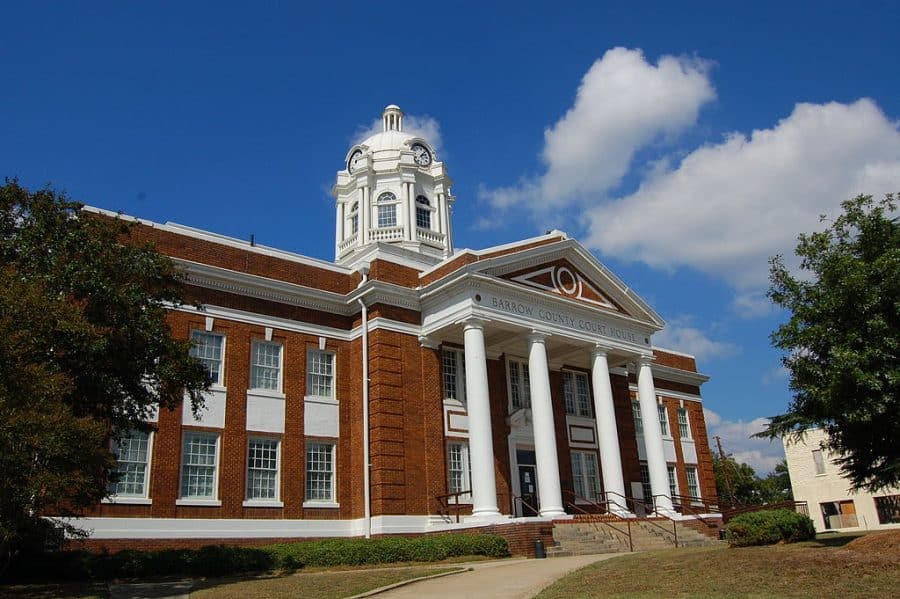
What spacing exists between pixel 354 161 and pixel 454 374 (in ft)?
60.6

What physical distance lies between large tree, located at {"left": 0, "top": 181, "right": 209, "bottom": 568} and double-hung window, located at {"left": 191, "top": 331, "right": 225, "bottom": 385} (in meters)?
7.19

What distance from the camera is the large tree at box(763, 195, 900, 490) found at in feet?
57.3

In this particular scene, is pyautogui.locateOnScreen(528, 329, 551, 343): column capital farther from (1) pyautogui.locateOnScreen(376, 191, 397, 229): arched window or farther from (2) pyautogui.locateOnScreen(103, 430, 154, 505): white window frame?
(1) pyautogui.locateOnScreen(376, 191, 397, 229): arched window

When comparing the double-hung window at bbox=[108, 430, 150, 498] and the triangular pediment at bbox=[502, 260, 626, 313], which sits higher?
the triangular pediment at bbox=[502, 260, 626, 313]

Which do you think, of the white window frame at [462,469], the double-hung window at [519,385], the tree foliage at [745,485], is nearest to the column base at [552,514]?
the white window frame at [462,469]

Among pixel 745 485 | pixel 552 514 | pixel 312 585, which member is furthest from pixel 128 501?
pixel 745 485

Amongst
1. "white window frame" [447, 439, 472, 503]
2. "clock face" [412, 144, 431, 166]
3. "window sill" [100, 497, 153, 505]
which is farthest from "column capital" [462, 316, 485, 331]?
"clock face" [412, 144, 431, 166]

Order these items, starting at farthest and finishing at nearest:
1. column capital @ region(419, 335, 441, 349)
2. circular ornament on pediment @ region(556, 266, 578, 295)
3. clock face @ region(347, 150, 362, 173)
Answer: clock face @ region(347, 150, 362, 173) < circular ornament on pediment @ region(556, 266, 578, 295) < column capital @ region(419, 335, 441, 349)

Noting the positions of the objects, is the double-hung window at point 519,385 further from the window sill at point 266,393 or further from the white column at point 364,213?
the white column at point 364,213

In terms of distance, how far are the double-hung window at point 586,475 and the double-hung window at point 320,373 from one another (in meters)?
11.1

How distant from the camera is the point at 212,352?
86.2 ft

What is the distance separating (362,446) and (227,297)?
683 centimetres

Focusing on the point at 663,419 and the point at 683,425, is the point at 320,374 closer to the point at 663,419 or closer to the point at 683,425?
the point at 663,419

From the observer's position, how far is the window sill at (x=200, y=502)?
2397 centimetres
